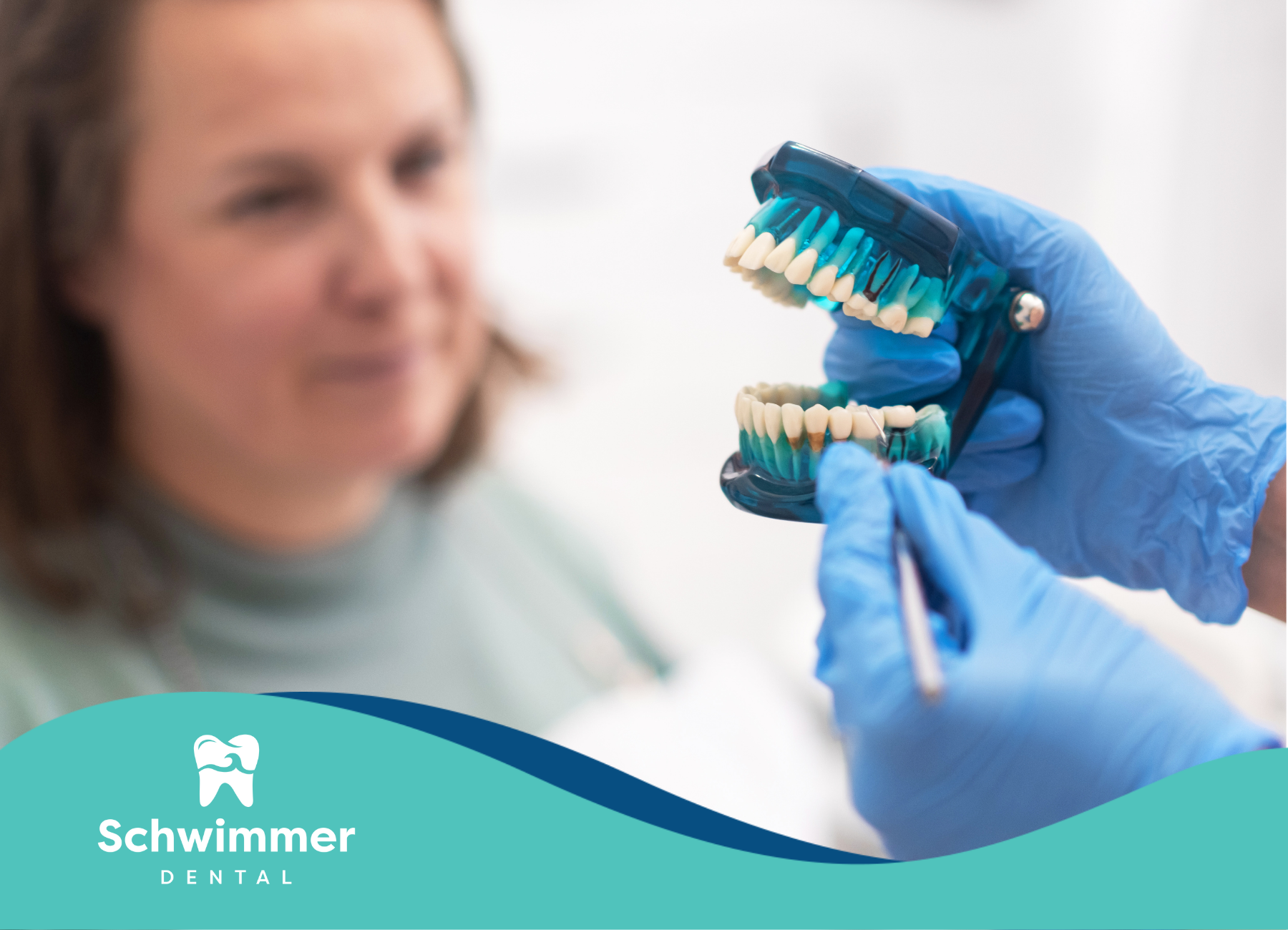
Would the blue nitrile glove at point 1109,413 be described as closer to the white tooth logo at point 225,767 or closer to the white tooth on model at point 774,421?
the white tooth on model at point 774,421

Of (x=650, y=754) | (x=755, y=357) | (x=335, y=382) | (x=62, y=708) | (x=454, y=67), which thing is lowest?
(x=650, y=754)

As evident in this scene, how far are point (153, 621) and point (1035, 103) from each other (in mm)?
2058

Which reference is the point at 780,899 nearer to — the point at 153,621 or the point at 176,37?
the point at 153,621

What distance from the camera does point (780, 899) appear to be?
2.00ft

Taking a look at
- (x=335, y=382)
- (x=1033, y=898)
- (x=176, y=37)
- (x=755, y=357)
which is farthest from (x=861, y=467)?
(x=755, y=357)

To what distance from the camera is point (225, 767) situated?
2.20ft

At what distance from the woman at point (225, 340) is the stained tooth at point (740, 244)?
0.51 meters

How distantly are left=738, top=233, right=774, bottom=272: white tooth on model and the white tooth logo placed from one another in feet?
1.65

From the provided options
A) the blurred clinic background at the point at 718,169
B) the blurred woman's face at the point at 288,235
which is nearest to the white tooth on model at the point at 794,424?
the blurred woman's face at the point at 288,235

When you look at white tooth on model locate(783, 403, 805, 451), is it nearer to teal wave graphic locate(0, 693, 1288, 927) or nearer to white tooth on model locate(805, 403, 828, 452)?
white tooth on model locate(805, 403, 828, 452)

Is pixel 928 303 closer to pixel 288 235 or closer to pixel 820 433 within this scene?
pixel 820 433

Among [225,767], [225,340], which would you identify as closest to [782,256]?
[225,767]

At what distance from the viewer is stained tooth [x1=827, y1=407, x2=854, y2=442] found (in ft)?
1.99

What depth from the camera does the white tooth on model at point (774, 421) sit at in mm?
601
